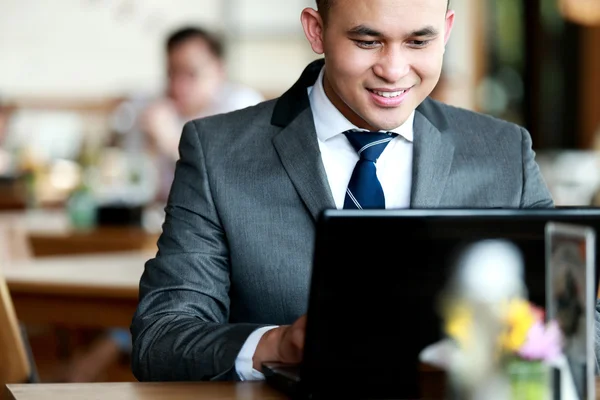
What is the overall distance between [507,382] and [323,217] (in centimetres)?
26

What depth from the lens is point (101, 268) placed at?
3.02m

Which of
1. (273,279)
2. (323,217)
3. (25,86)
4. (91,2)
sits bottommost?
(273,279)

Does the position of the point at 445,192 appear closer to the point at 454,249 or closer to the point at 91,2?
the point at 454,249

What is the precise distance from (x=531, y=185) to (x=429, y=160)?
18 cm

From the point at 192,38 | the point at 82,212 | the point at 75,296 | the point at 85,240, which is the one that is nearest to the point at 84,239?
the point at 85,240

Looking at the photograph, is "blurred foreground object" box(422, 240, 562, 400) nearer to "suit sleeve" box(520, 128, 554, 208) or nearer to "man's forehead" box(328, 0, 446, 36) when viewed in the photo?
"man's forehead" box(328, 0, 446, 36)

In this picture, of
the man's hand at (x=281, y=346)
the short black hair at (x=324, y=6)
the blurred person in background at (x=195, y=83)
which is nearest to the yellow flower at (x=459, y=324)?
the man's hand at (x=281, y=346)

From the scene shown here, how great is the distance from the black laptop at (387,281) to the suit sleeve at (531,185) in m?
0.56

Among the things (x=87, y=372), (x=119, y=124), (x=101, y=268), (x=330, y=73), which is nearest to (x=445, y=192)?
(x=330, y=73)

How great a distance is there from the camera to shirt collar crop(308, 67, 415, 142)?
5.52 ft

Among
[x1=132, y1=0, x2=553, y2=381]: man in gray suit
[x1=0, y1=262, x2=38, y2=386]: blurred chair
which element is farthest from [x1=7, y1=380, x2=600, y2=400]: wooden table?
[x1=0, y1=262, x2=38, y2=386]: blurred chair

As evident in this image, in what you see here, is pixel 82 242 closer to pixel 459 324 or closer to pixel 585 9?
pixel 459 324

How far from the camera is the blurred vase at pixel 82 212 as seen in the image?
158 inches

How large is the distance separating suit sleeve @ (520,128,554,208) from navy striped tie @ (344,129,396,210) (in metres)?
0.23
